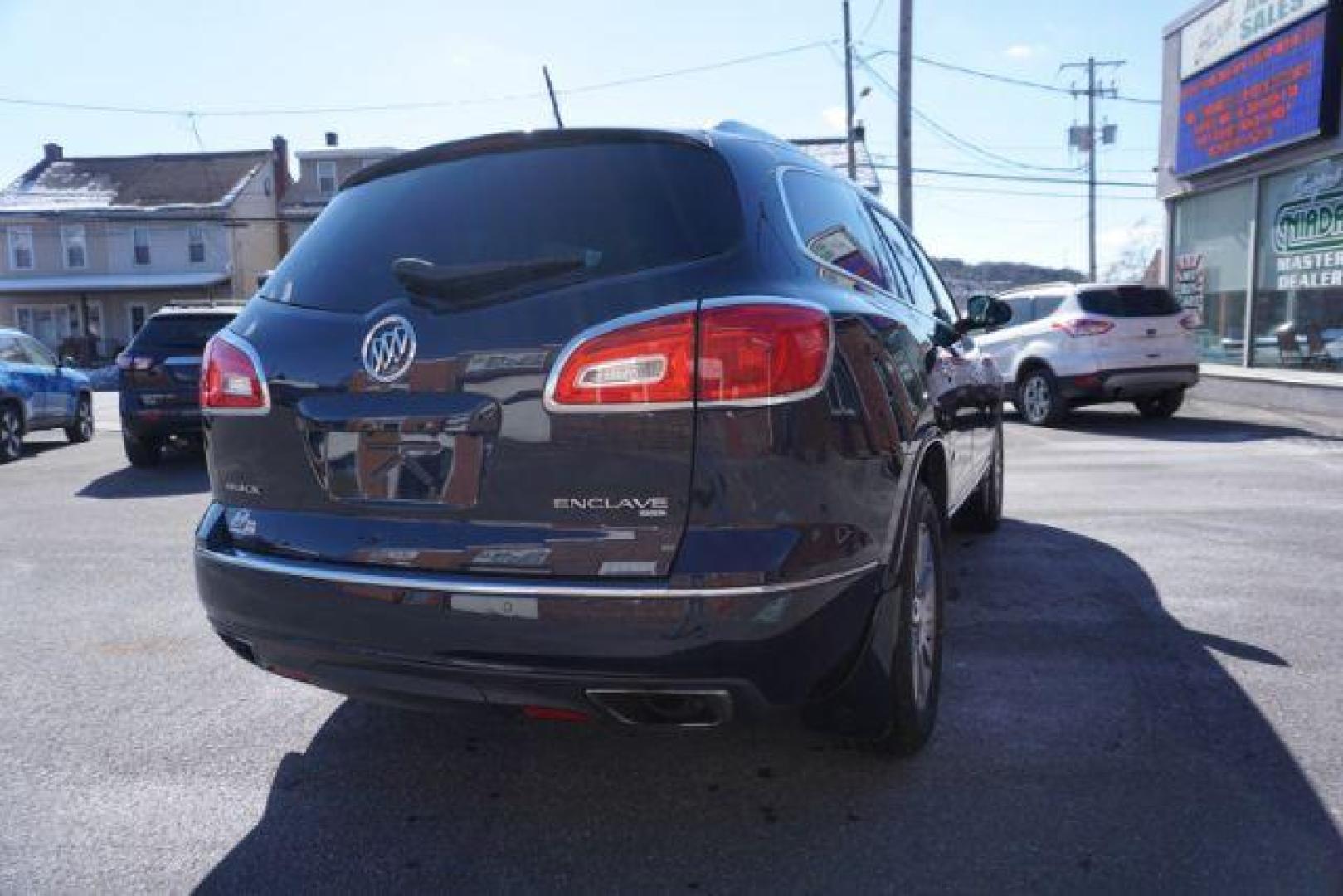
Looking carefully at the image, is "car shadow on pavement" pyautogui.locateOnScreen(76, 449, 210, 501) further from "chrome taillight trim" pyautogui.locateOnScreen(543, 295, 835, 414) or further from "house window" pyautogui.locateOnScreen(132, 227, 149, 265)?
"house window" pyautogui.locateOnScreen(132, 227, 149, 265)

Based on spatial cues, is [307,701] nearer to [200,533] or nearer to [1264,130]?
[200,533]

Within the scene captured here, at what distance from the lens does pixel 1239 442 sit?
10.3 meters

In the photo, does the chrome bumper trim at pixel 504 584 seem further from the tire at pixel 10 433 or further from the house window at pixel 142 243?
the house window at pixel 142 243

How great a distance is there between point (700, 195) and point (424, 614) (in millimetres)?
1192

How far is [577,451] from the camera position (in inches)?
88.6

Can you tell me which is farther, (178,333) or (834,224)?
(178,333)

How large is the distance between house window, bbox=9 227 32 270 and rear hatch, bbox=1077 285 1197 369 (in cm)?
3904

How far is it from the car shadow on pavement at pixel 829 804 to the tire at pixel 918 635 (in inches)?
5.0

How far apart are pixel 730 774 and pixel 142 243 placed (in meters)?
40.6

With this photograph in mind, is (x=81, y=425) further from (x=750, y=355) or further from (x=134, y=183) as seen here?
(x=134, y=183)

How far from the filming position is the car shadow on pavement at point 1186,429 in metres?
10.7

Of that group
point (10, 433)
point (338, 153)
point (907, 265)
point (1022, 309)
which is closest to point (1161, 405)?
point (1022, 309)

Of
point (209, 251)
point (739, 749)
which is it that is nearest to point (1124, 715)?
point (739, 749)

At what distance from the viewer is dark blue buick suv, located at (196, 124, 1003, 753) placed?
2195 millimetres
